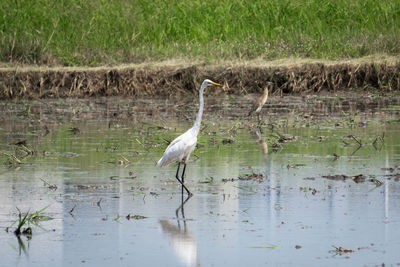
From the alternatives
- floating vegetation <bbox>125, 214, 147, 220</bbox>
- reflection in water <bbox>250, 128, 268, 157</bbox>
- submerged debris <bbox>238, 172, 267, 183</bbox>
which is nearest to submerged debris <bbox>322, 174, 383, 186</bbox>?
submerged debris <bbox>238, 172, 267, 183</bbox>

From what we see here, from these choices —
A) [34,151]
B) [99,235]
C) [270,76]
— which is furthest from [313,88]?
[99,235]

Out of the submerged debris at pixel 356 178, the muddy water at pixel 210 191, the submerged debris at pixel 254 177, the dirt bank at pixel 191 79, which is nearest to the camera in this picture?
the muddy water at pixel 210 191

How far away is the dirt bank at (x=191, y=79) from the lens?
61.2ft

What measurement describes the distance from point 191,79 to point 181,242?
12225mm

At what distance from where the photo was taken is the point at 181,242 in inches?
270

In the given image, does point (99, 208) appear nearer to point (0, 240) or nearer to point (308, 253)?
point (0, 240)

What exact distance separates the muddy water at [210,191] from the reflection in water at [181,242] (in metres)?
0.02

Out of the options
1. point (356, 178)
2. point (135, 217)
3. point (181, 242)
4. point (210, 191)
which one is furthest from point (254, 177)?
point (181, 242)

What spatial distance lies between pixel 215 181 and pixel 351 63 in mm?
10164

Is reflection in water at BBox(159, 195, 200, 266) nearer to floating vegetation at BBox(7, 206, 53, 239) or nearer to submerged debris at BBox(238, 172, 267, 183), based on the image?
floating vegetation at BBox(7, 206, 53, 239)

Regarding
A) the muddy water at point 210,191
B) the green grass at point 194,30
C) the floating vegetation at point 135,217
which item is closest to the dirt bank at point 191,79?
the green grass at point 194,30

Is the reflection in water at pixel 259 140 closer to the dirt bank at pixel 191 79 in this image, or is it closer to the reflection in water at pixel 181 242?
the reflection in water at pixel 181 242

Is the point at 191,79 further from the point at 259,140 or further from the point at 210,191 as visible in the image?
the point at 210,191

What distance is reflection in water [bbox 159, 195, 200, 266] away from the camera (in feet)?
20.9
